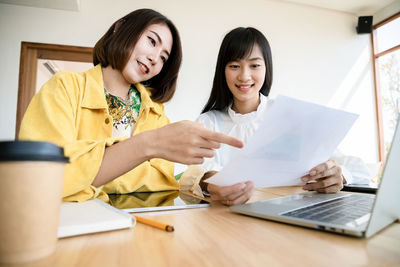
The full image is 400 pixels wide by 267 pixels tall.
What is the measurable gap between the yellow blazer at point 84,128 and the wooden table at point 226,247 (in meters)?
0.23

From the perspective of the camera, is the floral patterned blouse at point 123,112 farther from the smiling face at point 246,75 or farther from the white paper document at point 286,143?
the white paper document at point 286,143

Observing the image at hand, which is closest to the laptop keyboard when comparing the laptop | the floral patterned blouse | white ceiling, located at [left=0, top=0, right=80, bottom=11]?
the laptop

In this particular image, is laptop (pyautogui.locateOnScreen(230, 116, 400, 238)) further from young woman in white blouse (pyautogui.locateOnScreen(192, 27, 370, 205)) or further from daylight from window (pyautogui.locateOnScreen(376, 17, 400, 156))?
daylight from window (pyautogui.locateOnScreen(376, 17, 400, 156))

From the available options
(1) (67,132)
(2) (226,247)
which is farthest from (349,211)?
(1) (67,132)

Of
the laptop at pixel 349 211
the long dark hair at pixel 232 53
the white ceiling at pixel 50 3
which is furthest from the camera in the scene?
the white ceiling at pixel 50 3

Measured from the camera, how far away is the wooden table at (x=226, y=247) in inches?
13.3

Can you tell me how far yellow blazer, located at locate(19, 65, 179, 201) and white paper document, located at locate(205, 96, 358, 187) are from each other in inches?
11.4

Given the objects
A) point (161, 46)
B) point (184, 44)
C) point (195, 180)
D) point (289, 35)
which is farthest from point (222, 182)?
point (289, 35)

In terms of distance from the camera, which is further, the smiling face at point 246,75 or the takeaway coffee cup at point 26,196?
the smiling face at point 246,75

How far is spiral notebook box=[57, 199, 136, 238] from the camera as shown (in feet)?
1.36

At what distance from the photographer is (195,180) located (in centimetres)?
95

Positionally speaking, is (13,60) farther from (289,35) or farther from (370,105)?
(370,105)

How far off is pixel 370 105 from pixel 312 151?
4270mm

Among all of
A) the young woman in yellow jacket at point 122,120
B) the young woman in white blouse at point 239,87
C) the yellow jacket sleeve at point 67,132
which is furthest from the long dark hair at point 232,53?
the yellow jacket sleeve at point 67,132
